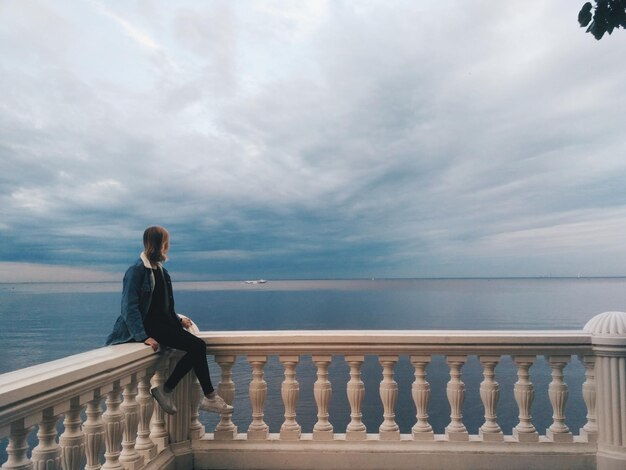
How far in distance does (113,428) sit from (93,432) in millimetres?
261

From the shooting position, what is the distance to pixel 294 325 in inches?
2798

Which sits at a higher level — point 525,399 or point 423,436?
point 525,399

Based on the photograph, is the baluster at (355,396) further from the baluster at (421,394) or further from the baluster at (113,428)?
the baluster at (113,428)

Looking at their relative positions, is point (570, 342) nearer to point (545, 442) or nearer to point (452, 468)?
point (545, 442)

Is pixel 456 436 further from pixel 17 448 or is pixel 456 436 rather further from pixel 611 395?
pixel 17 448

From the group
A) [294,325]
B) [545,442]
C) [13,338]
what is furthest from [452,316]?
[545,442]

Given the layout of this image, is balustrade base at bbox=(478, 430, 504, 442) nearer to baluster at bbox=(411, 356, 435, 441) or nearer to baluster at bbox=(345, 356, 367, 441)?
baluster at bbox=(411, 356, 435, 441)

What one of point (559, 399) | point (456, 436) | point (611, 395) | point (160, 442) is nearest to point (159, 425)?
point (160, 442)

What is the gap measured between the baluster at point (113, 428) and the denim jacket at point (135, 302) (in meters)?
0.52

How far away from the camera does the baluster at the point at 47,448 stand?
95.2 inches

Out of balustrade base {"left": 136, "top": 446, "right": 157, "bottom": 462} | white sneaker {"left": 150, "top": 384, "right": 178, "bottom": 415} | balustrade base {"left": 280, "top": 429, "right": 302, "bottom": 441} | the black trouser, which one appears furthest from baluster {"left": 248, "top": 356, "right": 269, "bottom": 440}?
balustrade base {"left": 136, "top": 446, "right": 157, "bottom": 462}

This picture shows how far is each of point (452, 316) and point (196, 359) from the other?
83596mm

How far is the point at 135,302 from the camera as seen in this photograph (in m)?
3.58

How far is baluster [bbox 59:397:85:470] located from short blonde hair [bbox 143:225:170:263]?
135 centimetres
